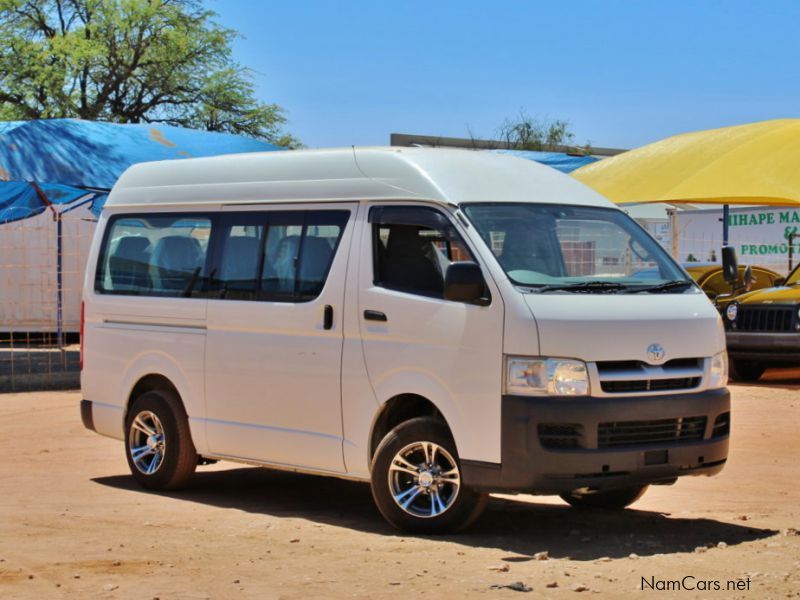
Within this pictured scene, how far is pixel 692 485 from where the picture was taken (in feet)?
34.9

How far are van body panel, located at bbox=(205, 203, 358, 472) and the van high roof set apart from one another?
0.46ft

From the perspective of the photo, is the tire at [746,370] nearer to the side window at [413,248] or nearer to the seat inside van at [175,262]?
the seat inside van at [175,262]

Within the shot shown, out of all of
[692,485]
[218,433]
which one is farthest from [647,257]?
[218,433]

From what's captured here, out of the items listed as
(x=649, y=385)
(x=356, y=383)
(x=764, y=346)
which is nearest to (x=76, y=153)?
(x=764, y=346)

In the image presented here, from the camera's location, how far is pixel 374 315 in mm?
8648

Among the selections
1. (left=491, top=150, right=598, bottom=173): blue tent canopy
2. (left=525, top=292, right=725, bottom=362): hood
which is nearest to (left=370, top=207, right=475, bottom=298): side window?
(left=525, top=292, right=725, bottom=362): hood

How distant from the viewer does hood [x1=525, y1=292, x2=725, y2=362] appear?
25.8 feet

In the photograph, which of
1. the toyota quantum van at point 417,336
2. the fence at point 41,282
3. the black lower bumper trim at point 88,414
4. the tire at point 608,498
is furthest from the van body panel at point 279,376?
the fence at point 41,282

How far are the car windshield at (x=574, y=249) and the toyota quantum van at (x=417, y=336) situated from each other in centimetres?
2

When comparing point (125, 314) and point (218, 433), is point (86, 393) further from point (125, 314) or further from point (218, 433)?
point (218, 433)

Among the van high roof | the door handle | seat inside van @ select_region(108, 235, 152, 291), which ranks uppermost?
the van high roof

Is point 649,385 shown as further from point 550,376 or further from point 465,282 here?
point 465,282

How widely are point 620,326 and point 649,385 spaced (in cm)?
41

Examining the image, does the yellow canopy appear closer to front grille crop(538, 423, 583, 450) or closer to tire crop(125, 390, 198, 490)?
tire crop(125, 390, 198, 490)
